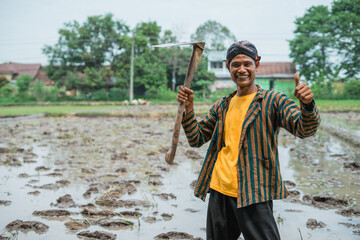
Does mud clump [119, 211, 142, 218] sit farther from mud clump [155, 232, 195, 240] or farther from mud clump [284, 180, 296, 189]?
mud clump [284, 180, 296, 189]

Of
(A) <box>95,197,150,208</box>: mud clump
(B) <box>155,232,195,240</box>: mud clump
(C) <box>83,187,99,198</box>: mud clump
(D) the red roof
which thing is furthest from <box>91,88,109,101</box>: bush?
(B) <box>155,232,195,240</box>: mud clump

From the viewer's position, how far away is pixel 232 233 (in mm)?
1952

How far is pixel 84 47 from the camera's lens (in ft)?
103

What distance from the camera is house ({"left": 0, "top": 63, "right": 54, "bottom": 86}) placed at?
141 ft

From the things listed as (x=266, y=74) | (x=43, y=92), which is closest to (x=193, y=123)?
(x=43, y=92)

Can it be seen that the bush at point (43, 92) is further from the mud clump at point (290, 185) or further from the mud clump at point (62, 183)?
the mud clump at point (290, 185)

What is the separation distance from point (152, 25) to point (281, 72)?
12.8 meters

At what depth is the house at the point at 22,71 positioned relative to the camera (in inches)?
1687

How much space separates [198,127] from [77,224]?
1365 mm

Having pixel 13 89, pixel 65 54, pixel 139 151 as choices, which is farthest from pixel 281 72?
pixel 139 151

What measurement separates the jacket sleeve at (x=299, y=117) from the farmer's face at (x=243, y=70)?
0.20 m

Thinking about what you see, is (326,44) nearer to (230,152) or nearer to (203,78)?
(203,78)

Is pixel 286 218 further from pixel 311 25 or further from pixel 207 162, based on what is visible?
pixel 311 25

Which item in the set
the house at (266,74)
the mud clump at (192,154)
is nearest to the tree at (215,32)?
the house at (266,74)
